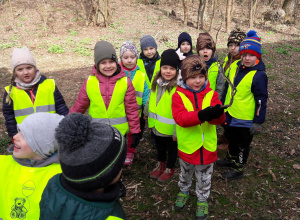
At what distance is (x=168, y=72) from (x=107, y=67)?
2.74 feet

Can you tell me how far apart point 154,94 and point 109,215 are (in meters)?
2.22

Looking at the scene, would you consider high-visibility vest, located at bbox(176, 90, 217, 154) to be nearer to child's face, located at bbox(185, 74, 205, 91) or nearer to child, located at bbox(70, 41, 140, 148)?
child's face, located at bbox(185, 74, 205, 91)

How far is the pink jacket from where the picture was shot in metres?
3.18

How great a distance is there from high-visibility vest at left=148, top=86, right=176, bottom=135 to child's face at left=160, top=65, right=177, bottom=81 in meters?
0.18

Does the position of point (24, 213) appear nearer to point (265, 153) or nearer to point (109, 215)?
point (109, 215)

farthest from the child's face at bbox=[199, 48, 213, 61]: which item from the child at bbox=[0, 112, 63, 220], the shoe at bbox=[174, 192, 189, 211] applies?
the child at bbox=[0, 112, 63, 220]

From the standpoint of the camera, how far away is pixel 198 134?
268 centimetres

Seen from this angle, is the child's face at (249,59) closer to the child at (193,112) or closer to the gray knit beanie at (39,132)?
the child at (193,112)

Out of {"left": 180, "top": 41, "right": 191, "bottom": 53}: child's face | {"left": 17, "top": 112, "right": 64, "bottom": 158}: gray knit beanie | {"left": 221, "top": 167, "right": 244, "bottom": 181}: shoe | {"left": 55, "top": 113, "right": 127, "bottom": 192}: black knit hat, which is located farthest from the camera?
{"left": 180, "top": 41, "right": 191, "bottom": 53}: child's face

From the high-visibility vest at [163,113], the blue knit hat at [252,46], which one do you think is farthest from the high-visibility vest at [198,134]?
the blue knit hat at [252,46]

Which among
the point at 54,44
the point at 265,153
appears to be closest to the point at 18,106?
the point at 265,153

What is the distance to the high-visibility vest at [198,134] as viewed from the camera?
2.66 m

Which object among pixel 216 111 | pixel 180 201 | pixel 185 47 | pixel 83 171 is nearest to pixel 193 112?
→ pixel 216 111

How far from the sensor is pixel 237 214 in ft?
10.1
